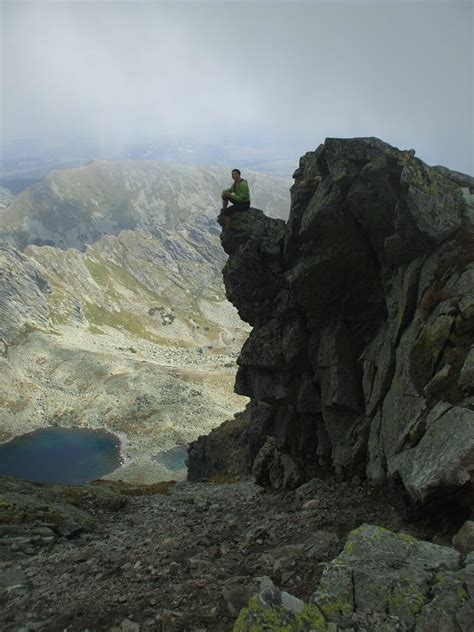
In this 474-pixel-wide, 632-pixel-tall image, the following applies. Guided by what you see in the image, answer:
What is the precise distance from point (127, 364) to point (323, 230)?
5612 inches

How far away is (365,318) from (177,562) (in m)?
19.7

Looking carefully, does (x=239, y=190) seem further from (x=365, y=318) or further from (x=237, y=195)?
(x=365, y=318)

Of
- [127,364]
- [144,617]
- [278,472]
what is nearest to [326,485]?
[278,472]

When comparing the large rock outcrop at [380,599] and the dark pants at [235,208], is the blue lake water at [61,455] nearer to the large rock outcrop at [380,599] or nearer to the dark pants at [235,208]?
the dark pants at [235,208]

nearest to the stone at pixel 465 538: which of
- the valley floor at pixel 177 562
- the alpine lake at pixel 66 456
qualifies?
the valley floor at pixel 177 562

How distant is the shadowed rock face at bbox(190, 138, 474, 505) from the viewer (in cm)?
1844

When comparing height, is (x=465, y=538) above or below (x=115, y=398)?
above

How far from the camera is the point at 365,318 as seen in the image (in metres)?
30.0

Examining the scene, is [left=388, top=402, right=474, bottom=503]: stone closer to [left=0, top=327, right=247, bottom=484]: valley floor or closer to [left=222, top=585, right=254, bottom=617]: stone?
[left=222, top=585, right=254, bottom=617]: stone

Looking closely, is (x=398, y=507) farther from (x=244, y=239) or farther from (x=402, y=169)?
(x=244, y=239)

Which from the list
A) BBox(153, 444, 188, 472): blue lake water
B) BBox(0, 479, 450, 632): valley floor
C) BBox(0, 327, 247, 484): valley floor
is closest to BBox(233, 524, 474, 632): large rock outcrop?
BBox(0, 479, 450, 632): valley floor

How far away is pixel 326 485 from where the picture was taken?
2875 cm

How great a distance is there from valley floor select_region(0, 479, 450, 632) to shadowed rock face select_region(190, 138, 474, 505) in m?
3.53

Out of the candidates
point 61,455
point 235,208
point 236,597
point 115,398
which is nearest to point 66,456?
point 61,455
